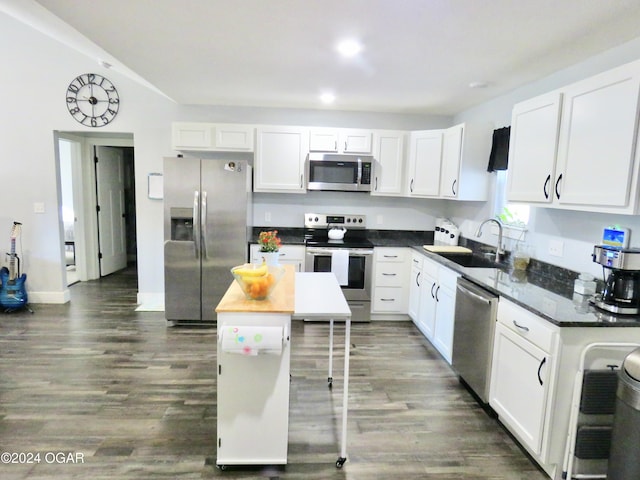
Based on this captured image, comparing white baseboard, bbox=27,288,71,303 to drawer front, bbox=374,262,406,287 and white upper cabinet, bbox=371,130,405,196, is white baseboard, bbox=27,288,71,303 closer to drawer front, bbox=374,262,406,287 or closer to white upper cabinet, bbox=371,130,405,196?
drawer front, bbox=374,262,406,287

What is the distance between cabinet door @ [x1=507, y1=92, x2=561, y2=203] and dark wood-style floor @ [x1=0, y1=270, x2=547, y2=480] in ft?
5.10

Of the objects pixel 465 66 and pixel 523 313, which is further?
pixel 465 66

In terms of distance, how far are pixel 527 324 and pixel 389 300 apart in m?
2.25

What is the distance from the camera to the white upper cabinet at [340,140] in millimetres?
4243

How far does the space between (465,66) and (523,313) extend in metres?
1.83

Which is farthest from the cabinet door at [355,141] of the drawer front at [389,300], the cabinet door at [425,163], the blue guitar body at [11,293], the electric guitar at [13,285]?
the blue guitar body at [11,293]

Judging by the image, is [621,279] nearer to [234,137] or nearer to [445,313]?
[445,313]

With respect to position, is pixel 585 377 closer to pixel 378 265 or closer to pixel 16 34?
pixel 378 265

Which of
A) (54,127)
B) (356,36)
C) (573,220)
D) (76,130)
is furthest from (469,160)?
(54,127)

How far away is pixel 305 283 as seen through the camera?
2506mm

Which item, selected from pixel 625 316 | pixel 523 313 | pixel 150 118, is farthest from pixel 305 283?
pixel 150 118

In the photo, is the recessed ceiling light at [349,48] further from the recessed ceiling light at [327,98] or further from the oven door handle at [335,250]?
the oven door handle at [335,250]

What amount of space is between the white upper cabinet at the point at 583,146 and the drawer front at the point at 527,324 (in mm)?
693

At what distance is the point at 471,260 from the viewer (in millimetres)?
3658
